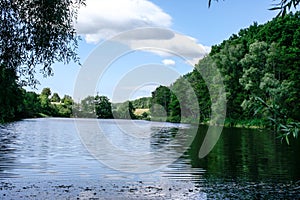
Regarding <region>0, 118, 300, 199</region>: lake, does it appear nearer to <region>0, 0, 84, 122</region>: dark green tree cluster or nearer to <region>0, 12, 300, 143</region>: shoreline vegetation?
<region>0, 0, 84, 122</region>: dark green tree cluster

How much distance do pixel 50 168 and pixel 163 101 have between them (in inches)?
4919

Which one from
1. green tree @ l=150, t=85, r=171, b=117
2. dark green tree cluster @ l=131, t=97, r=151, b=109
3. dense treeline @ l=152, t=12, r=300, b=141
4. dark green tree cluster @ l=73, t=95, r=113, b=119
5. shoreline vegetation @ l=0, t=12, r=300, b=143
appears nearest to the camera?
dense treeline @ l=152, t=12, r=300, b=141

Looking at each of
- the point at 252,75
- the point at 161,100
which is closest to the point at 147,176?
the point at 252,75

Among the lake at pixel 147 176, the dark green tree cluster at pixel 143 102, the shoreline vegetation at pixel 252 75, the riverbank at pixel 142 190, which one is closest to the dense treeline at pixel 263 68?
the shoreline vegetation at pixel 252 75

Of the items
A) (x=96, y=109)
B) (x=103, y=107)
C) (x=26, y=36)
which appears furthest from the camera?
(x=103, y=107)

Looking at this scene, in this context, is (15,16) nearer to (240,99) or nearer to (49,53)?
(49,53)

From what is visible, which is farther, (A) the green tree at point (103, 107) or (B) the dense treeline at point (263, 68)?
(A) the green tree at point (103, 107)

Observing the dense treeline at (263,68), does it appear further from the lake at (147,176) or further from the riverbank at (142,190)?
the riverbank at (142,190)

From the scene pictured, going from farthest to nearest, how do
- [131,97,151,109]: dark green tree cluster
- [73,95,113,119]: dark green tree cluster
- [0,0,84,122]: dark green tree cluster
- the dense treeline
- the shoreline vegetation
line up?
[131,97,151,109]: dark green tree cluster
[73,95,113,119]: dark green tree cluster
the shoreline vegetation
the dense treeline
[0,0,84,122]: dark green tree cluster

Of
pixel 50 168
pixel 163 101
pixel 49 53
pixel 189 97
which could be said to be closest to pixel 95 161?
pixel 50 168

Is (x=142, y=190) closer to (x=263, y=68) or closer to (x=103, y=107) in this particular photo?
(x=263, y=68)

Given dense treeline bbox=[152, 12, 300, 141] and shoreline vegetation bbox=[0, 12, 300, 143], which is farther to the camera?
shoreline vegetation bbox=[0, 12, 300, 143]

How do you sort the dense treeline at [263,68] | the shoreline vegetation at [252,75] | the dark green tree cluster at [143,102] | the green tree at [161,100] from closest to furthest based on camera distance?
the dense treeline at [263,68] → the shoreline vegetation at [252,75] → the green tree at [161,100] → the dark green tree cluster at [143,102]

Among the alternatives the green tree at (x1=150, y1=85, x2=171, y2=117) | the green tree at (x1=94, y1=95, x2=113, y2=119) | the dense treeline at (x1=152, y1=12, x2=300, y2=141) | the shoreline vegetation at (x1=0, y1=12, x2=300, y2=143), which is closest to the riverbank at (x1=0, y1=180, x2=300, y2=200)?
the shoreline vegetation at (x1=0, y1=12, x2=300, y2=143)
